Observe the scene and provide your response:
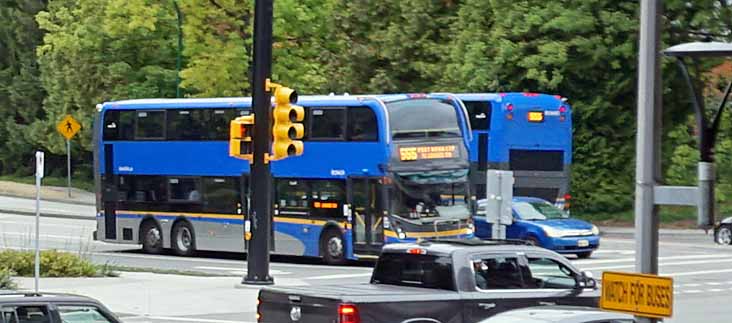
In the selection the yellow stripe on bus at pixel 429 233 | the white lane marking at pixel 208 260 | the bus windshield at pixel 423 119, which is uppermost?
the bus windshield at pixel 423 119

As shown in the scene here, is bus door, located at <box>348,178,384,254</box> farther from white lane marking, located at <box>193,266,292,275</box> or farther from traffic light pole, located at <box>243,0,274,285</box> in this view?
traffic light pole, located at <box>243,0,274,285</box>

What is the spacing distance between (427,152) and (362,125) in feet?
5.33

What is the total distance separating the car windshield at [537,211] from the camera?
1396 inches

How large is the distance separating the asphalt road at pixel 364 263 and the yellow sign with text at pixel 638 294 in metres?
12.5

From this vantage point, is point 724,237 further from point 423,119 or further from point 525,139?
point 423,119

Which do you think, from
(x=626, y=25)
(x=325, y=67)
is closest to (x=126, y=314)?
(x=626, y=25)

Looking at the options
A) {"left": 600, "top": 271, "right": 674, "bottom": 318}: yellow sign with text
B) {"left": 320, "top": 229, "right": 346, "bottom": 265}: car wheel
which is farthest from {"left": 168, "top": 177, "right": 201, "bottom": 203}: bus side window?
{"left": 600, "top": 271, "right": 674, "bottom": 318}: yellow sign with text

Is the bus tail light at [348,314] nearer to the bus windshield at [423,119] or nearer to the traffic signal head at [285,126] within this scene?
the traffic signal head at [285,126]

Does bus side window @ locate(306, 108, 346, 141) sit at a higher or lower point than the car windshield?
higher

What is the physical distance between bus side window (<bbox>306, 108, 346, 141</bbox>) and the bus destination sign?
5.32 ft

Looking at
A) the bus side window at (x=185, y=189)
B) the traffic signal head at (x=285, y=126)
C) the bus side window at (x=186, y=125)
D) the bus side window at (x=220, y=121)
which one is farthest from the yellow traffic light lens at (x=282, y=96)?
the bus side window at (x=185, y=189)

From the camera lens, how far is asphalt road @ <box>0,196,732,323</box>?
25797mm

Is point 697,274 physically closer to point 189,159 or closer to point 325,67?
point 189,159

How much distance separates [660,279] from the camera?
9609mm
